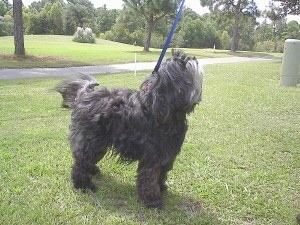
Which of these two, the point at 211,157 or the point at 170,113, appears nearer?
the point at 170,113

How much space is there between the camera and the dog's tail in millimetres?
4191

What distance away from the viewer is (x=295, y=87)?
12.6m

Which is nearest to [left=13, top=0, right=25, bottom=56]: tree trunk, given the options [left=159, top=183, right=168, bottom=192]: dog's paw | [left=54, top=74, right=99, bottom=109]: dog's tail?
[left=54, top=74, right=99, bottom=109]: dog's tail

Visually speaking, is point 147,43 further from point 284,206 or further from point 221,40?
point 284,206

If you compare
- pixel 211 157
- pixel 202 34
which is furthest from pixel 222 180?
pixel 202 34

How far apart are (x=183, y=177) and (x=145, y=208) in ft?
3.18

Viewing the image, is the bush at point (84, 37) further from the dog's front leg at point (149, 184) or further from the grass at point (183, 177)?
the dog's front leg at point (149, 184)

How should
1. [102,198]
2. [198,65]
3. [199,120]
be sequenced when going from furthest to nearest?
1. [199,120]
2. [102,198]
3. [198,65]

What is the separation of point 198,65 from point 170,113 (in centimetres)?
49

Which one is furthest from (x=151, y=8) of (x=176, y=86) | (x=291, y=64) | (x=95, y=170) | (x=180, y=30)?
(x=176, y=86)

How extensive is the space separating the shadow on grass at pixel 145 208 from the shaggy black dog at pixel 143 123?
0.36 feet

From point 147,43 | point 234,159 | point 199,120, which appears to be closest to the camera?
point 234,159

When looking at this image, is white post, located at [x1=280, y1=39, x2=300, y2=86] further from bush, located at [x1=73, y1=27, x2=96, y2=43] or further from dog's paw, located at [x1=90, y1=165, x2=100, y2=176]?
bush, located at [x1=73, y1=27, x2=96, y2=43]

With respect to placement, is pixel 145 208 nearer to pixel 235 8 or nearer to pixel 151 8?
pixel 151 8
